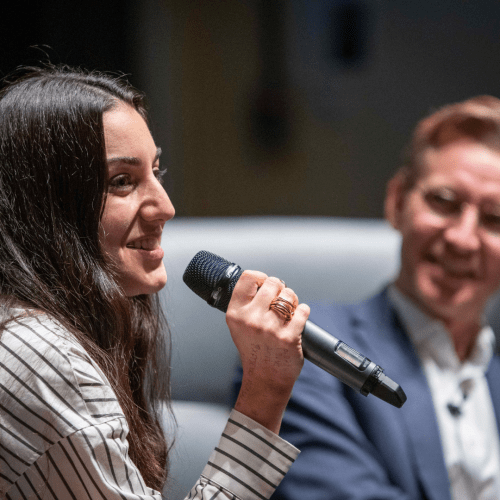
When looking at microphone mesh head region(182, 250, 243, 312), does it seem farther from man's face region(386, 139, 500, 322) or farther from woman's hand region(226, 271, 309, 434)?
man's face region(386, 139, 500, 322)

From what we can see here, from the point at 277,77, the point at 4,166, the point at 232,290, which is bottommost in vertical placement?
the point at 232,290

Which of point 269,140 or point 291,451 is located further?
point 269,140

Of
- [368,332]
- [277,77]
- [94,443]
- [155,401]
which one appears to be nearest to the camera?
[94,443]

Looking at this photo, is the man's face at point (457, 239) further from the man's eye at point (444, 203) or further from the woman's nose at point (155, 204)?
the woman's nose at point (155, 204)

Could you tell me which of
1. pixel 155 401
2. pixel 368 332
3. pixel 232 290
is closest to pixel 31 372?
pixel 232 290

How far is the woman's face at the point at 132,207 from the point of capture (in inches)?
29.3

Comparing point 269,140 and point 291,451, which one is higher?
point 269,140

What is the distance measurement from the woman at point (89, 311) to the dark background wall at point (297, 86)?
40.4 inches

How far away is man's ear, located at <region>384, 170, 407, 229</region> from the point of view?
144 cm

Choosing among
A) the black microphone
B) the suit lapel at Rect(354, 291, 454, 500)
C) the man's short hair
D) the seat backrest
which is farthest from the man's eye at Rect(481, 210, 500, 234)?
the black microphone

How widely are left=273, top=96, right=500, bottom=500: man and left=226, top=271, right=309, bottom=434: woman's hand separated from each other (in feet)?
1.53

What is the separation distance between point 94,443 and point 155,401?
0.37 m

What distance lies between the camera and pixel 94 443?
60 cm

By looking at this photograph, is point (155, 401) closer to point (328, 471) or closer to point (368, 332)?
point (328, 471)
